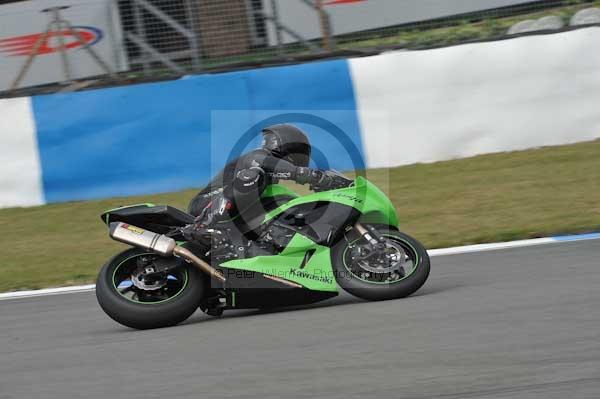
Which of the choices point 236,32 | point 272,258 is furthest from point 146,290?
point 236,32

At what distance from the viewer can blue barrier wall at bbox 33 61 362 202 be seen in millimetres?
10922

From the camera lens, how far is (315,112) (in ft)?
35.9

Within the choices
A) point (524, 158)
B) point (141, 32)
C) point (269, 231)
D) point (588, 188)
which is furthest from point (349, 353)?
point (141, 32)

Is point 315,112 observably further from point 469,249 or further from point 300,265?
point 300,265

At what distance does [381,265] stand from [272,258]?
0.72 metres

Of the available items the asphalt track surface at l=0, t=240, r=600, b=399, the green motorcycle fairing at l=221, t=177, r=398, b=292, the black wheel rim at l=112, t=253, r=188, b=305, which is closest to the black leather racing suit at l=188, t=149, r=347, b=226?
the green motorcycle fairing at l=221, t=177, r=398, b=292

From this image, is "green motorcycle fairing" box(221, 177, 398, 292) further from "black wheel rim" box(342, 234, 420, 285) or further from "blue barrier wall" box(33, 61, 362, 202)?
"blue barrier wall" box(33, 61, 362, 202)

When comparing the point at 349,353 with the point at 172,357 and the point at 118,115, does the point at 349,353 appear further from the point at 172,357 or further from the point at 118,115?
the point at 118,115

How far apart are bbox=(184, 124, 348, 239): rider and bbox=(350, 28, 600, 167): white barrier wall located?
4689 mm

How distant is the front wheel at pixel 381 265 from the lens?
6250 millimetres

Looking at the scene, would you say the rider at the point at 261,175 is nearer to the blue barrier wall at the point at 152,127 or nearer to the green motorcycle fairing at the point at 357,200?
the green motorcycle fairing at the point at 357,200

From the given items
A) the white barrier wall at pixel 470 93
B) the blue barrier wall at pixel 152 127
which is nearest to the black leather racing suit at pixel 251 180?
the blue barrier wall at pixel 152 127

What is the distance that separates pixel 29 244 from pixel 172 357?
4.95 m

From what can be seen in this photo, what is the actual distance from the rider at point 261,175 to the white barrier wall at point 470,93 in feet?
15.4
